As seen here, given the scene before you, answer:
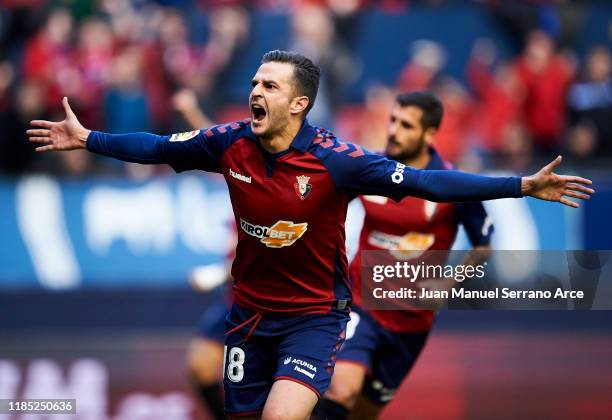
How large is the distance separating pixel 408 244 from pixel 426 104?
0.93 m

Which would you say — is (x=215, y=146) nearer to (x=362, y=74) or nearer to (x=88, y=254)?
(x=88, y=254)

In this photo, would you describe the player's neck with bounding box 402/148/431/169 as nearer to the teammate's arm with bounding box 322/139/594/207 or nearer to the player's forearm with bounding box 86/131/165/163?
the teammate's arm with bounding box 322/139/594/207

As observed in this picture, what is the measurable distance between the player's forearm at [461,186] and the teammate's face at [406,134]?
149cm

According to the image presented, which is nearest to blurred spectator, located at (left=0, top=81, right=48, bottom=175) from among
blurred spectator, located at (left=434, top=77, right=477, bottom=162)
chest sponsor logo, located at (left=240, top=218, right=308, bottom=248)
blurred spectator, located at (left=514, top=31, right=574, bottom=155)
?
blurred spectator, located at (left=434, top=77, right=477, bottom=162)

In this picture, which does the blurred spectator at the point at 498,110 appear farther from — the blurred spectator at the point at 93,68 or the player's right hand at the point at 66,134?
the player's right hand at the point at 66,134

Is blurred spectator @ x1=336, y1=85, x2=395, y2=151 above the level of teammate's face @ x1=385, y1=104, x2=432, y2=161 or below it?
above

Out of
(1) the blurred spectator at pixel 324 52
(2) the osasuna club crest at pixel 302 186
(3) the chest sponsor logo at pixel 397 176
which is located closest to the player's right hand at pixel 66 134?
(2) the osasuna club crest at pixel 302 186

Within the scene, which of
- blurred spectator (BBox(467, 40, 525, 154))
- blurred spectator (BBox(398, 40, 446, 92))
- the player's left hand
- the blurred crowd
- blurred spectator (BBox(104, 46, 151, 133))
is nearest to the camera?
the player's left hand

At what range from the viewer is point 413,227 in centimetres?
706

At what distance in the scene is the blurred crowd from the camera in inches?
500

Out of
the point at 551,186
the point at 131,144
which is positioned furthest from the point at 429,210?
the point at 131,144

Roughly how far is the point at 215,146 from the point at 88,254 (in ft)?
23.3

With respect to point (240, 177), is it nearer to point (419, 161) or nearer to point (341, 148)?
point (341, 148)

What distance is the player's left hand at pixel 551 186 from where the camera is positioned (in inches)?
212
